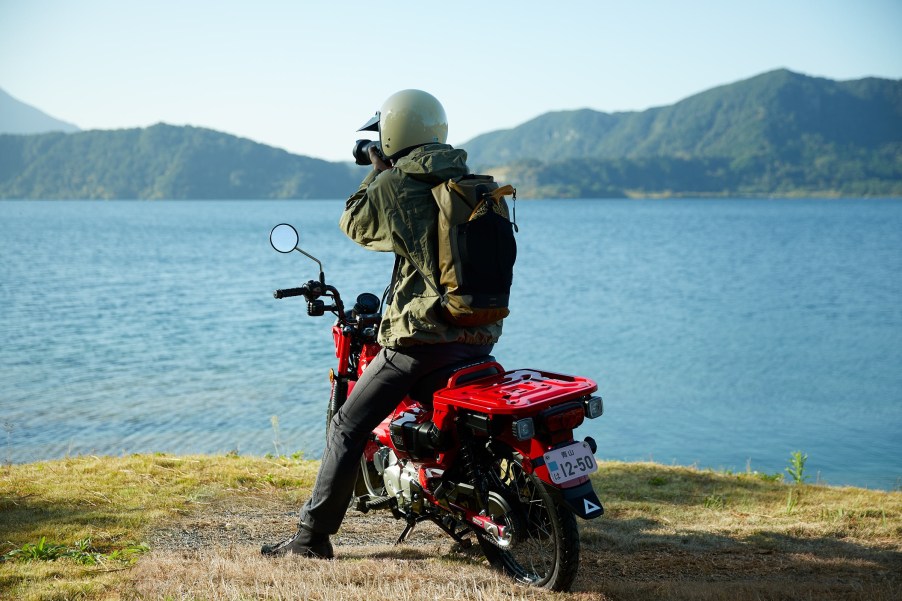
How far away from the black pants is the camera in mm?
1232

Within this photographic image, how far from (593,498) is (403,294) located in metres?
1.49

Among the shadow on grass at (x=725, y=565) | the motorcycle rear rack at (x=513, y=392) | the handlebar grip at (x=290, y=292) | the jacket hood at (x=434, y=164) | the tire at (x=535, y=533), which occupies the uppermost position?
the jacket hood at (x=434, y=164)

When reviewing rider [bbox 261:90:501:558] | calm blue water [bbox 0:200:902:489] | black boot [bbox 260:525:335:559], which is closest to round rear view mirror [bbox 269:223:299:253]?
rider [bbox 261:90:501:558]

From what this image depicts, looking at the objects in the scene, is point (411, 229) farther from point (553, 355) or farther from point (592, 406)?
point (553, 355)

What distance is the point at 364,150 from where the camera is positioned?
17.1 ft

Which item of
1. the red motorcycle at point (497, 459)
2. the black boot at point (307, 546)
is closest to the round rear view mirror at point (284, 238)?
the red motorcycle at point (497, 459)

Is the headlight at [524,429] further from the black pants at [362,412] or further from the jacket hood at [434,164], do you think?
the jacket hood at [434,164]

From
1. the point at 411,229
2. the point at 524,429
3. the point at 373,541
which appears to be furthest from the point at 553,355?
the point at 524,429

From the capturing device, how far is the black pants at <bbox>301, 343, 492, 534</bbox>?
15.7 ft

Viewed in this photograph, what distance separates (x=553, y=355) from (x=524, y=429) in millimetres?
20439

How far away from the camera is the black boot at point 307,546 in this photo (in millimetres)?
5250

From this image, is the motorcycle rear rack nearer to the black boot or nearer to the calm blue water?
the black boot

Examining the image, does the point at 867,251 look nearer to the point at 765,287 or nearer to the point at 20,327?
the point at 765,287

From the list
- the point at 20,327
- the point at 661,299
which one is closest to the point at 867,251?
the point at 661,299
